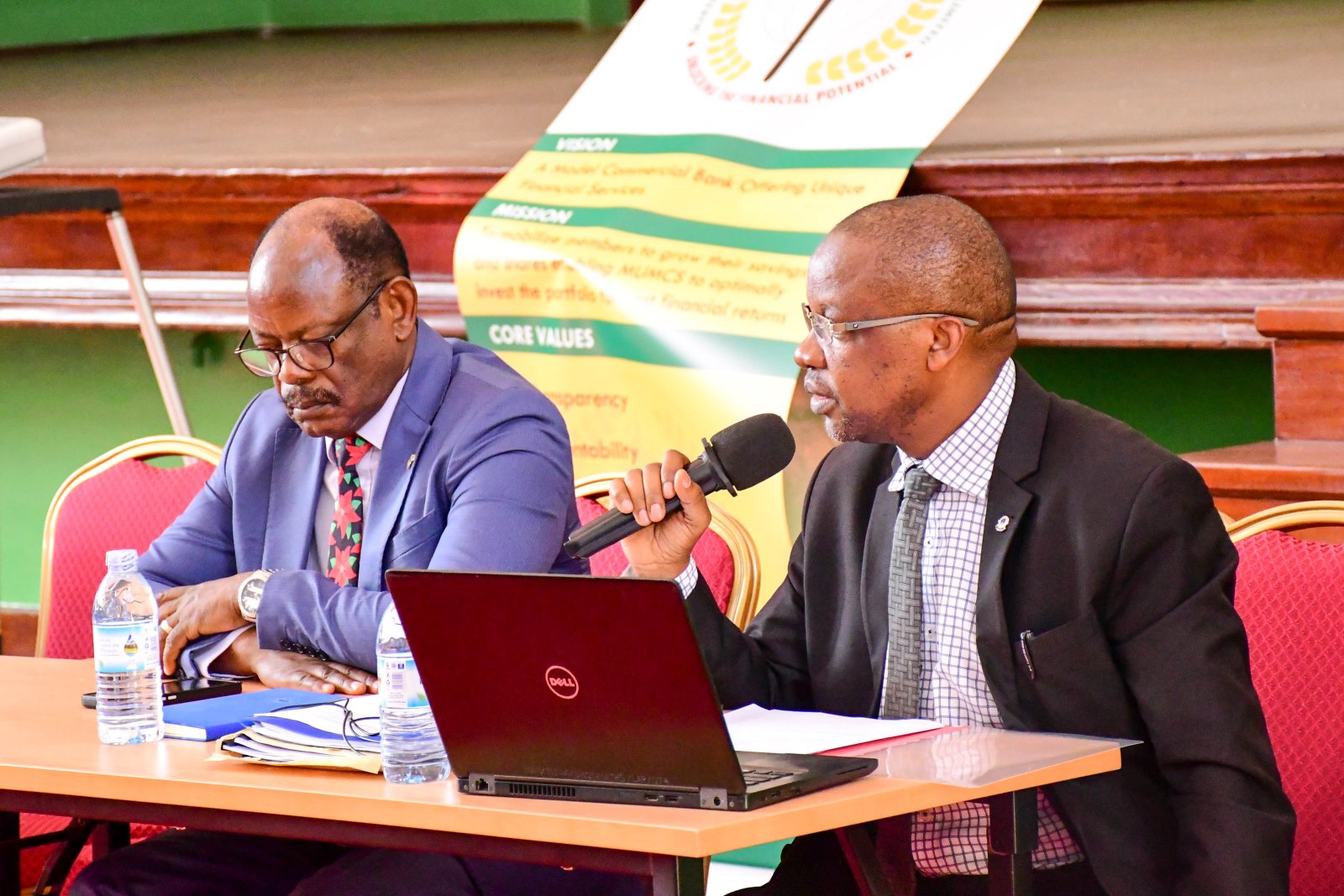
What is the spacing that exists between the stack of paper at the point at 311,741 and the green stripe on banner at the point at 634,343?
1326 mm

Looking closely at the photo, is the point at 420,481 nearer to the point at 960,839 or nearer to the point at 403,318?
the point at 403,318

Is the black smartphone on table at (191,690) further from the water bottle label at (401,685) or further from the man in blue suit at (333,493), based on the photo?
the water bottle label at (401,685)

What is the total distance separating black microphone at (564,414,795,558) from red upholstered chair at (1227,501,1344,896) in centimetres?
66

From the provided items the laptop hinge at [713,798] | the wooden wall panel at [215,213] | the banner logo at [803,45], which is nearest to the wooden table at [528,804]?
the laptop hinge at [713,798]

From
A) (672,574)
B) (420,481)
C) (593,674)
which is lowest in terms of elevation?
(593,674)

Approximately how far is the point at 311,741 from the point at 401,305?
Answer: 860 mm

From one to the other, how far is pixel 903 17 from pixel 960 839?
1.88 m

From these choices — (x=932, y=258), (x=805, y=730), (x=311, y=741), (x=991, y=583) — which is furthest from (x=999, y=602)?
(x=311, y=741)

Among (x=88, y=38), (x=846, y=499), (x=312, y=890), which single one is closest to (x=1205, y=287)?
(x=846, y=499)

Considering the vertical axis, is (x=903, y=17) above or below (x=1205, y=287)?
above

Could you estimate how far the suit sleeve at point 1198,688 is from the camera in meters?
1.69

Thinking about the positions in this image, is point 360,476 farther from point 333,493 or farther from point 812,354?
point 812,354

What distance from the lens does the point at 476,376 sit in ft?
8.01

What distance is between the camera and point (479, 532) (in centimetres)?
221
